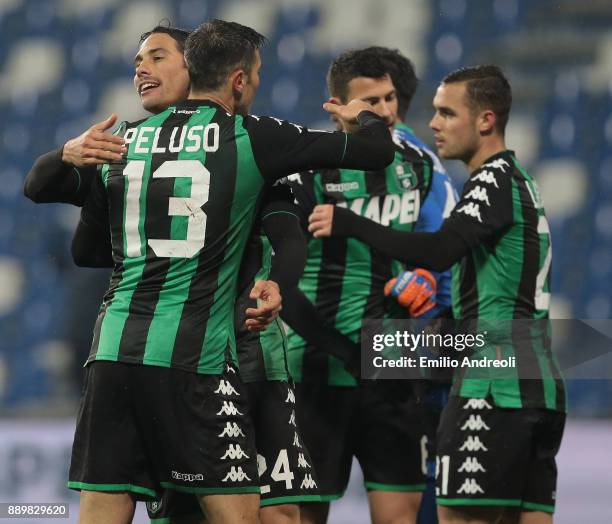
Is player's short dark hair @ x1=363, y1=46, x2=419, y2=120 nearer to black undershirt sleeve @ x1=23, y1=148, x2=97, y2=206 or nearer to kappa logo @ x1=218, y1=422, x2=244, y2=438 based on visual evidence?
black undershirt sleeve @ x1=23, y1=148, x2=97, y2=206

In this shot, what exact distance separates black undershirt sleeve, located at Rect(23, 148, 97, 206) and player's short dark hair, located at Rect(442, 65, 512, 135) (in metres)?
1.56

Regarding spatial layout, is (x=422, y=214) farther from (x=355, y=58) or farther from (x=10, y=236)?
(x=10, y=236)

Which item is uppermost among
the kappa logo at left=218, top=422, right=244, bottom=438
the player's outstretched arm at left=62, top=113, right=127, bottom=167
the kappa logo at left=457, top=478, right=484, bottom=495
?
the player's outstretched arm at left=62, top=113, right=127, bottom=167

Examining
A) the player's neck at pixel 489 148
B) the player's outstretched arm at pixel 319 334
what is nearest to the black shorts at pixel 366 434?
the player's outstretched arm at pixel 319 334

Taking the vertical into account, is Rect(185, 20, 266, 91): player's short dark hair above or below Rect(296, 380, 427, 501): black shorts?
above

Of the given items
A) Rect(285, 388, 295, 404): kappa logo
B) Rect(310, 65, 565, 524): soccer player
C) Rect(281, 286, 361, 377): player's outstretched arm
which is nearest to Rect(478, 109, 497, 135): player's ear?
Rect(310, 65, 565, 524): soccer player

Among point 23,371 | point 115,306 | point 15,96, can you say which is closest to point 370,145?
point 115,306

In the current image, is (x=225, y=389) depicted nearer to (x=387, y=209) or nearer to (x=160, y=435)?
(x=160, y=435)

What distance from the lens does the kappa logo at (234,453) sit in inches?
117

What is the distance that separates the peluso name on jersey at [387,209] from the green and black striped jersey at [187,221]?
3.77 ft

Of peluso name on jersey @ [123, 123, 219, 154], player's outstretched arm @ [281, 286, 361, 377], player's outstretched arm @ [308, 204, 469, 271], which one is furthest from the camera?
player's outstretched arm @ [281, 286, 361, 377]

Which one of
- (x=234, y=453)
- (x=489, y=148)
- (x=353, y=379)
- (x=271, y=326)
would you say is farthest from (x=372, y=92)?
(x=234, y=453)

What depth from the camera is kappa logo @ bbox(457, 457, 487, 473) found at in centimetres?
371

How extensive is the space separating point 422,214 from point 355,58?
71 centimetres
